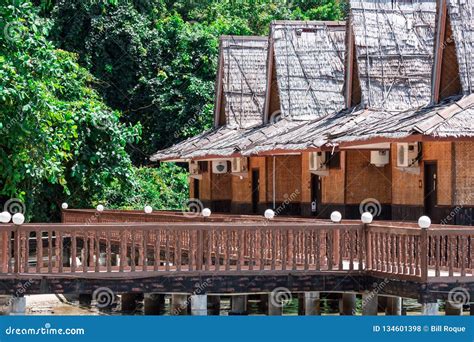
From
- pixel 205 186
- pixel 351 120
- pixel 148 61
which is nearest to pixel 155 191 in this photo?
pixel 205 186

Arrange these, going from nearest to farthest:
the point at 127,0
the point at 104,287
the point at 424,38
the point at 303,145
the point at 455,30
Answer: the point at 104,287, the point at 455,30, the point at 303,145, the point at 424,38, the point at 127,0

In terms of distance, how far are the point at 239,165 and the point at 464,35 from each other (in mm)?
11475

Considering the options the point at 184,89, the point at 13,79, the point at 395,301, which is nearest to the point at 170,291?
the point at 395,301

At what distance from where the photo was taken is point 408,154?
A: 944 inches

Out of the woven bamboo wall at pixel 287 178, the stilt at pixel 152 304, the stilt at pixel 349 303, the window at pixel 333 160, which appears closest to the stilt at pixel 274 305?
the stilt at pixel 349 303

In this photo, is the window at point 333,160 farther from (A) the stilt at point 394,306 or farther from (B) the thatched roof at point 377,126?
(A) the stilt at point 394,306

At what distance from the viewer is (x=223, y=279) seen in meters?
18.9

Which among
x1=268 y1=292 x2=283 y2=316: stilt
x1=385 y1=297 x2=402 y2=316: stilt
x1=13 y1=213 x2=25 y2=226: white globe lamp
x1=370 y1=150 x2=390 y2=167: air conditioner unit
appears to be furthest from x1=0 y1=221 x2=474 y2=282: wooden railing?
x1=370 y1=150 x2=390 y2=167: air conditioner unit

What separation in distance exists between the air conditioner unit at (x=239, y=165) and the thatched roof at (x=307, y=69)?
2.14 m

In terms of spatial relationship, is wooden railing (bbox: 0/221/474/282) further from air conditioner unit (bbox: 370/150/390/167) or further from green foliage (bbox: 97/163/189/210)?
green foliage (bbox: 97/163/189/210)

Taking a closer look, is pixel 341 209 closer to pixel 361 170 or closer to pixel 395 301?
pixel 361 170

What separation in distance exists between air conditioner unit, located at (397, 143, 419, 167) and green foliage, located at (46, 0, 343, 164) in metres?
20.2

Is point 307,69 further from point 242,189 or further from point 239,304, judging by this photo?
point 239,304

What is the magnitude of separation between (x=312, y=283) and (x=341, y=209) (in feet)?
28.5
